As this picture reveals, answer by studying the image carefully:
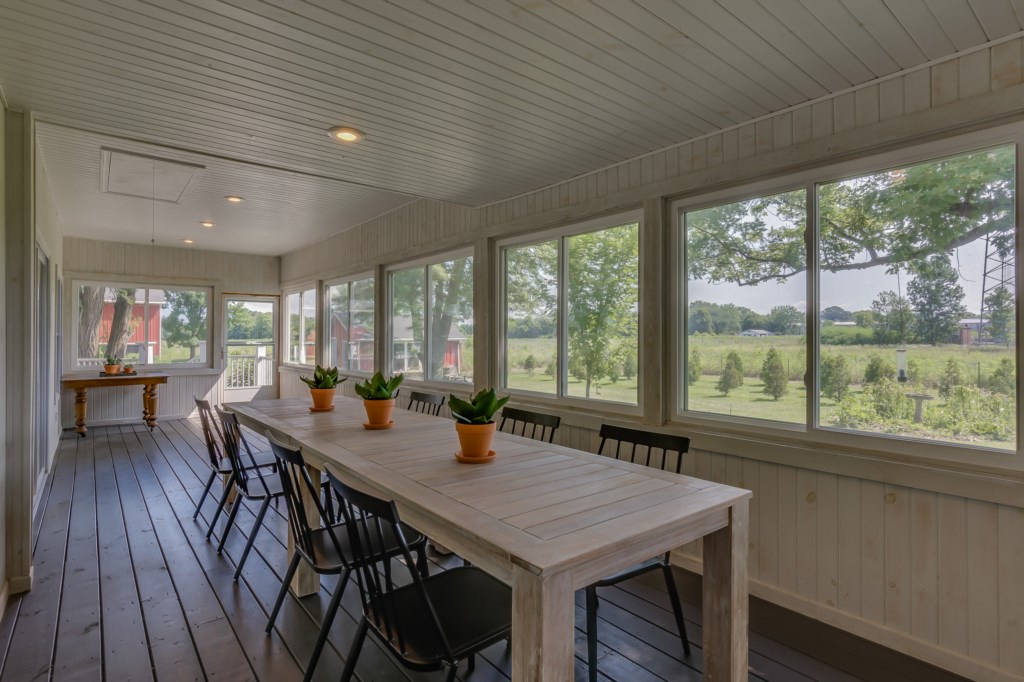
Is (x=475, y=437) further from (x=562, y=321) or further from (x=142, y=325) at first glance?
(x=142, y=325)

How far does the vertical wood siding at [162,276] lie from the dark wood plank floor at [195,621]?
4.43 meters

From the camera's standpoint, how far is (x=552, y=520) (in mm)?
1454

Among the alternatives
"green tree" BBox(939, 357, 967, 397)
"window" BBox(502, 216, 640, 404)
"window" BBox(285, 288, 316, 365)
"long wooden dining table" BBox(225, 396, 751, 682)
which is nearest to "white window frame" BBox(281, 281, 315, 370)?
"window" BBox(285, 288, 316, 365)

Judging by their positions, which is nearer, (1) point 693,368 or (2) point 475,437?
(2) point 475,437

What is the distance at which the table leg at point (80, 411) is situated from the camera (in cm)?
657

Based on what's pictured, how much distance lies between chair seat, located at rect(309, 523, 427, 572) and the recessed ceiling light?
2066 mm

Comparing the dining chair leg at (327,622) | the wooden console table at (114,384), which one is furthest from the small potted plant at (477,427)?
the wooden console table at (114,384)

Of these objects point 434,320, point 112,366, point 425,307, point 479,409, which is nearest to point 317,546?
point 479,409

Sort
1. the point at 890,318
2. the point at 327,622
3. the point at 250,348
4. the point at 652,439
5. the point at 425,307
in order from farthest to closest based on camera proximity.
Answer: the point at 250,348, the point at 425,307, the point at 652,439, the point at 890,318, the point at 327,622

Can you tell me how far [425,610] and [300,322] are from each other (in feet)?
24.4

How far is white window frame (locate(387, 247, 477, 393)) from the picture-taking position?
15.7 feet

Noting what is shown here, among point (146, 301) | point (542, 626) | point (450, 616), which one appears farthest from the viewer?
point (146, 301)

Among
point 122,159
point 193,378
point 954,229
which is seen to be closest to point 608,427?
point 954,229

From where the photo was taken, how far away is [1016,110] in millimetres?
1909
